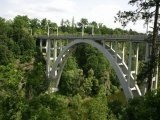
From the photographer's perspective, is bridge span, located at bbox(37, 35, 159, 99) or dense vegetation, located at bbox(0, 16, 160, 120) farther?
dense vegetation, located at bbox(0, 16, 160, 120)

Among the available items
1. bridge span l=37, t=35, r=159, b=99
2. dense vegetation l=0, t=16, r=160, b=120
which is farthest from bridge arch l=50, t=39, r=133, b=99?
dense vegetation l=0, t=16, r=160, b=120

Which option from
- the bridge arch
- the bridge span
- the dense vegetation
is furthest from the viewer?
the dense vegetation

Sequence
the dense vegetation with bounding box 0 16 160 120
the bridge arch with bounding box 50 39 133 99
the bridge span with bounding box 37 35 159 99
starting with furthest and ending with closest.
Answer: the dense vegetation with bounding box 0 16 160 120 < the bridge arch with bounding box 50 39 133 99 < the bridge span with bounding box 37 35 159 99

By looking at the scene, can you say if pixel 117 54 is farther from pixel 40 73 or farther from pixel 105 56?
pixel 40 73

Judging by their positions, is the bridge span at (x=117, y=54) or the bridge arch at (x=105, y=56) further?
the bridge arch at (x=105, y=56)

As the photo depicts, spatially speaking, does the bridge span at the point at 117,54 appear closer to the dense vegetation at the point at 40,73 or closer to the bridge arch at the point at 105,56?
the bridge arch at the point at 105,56

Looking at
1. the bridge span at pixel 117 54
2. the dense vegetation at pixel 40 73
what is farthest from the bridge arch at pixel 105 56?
the dense vegetation at pixel 40 73

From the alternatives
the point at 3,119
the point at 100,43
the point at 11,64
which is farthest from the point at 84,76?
the point at 3,119

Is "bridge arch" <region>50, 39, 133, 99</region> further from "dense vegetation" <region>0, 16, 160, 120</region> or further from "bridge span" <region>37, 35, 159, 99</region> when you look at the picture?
"dense vegetation" <region>0, 16, 160, 120</region>

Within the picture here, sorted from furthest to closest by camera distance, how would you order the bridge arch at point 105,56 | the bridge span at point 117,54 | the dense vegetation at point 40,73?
the dense vegetation at point 40,73 → the bridge arch at point 105,56 → the bridge span at point 117,54

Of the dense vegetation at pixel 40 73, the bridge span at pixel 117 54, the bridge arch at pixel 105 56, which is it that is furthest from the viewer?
the dense vegetation at pixel 40 73
